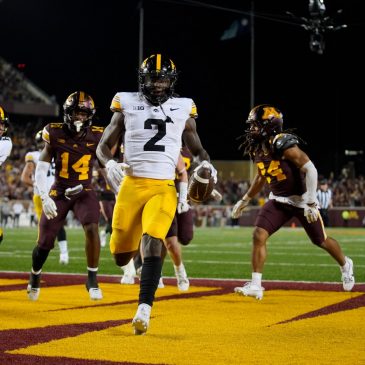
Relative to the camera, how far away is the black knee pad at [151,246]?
5.20 meters

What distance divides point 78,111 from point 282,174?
1.93 m

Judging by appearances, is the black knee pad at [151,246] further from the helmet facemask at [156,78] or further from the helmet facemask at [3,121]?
the helmet facemask at [3,121]

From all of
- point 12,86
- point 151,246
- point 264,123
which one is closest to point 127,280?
point 264,123

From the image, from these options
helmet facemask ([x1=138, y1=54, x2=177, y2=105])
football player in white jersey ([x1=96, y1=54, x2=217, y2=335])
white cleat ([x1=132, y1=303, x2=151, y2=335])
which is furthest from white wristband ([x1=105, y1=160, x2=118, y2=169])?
white cleat ([x1=132, y1=303, x2=151, y2=335])

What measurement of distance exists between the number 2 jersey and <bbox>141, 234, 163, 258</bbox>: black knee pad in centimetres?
224

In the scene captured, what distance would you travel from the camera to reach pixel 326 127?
45.3 metres

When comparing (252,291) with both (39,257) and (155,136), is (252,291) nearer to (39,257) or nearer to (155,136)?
(39,257)

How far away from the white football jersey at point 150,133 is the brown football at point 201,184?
183 mm

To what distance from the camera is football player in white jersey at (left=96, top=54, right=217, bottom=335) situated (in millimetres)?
5469

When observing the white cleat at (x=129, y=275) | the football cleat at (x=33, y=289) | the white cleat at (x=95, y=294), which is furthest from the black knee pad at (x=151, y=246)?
the white cleat at (x=129, y=275)

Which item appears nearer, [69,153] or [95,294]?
[95,294]

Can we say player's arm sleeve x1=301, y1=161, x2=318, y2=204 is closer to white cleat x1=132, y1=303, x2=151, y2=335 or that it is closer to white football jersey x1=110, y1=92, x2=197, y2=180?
white football jersey x1=110, y1=92, x2=197, y2=180

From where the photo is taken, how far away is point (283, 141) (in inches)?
282

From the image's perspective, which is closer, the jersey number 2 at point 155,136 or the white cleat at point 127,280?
the jersey number 2 at point 155,136
